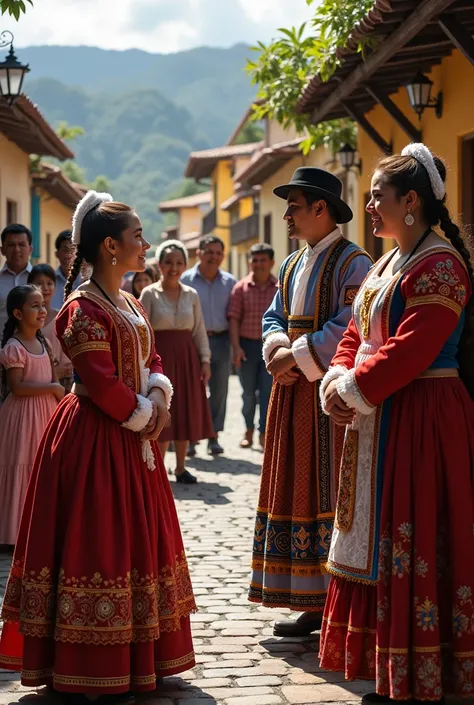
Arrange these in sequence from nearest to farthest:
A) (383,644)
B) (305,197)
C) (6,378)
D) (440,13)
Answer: (383,644), (305,197), (6,378), (440,13)

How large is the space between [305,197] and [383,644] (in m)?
2.18

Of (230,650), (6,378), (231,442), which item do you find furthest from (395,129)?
(230,650)

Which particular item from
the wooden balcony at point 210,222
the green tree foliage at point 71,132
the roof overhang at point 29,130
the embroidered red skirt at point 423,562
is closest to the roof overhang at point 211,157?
the wooden balcony at point 210,222

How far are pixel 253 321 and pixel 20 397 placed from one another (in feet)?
16.7

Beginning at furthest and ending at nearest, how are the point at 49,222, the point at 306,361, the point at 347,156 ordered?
the point at 49,222 < the point at 347,156 < the point at 306,361

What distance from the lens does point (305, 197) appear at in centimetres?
545

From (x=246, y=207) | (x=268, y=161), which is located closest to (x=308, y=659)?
(x=268, y=161)

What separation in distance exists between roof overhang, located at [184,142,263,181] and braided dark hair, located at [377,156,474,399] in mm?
39146

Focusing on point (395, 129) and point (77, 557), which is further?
point (395, 129)

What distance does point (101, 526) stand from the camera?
4230mm

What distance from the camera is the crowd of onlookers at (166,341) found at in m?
7.21

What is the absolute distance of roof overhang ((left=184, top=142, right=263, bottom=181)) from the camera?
151 ft

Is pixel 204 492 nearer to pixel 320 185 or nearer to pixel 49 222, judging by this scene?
pixel 320 185

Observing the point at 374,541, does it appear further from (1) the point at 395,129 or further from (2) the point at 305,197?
(1) the point at 395,129
